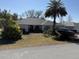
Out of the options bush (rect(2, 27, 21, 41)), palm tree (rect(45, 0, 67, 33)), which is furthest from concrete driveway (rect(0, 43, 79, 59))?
palm tree (rect(45, 0, 67, 33))

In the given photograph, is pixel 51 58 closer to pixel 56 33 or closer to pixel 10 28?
pixel 10 28

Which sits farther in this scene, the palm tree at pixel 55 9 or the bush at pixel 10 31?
the palm tree at pixel 55 9

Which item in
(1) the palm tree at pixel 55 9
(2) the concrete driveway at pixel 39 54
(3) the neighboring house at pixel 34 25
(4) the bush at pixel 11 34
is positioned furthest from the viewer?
(3) the neighboring house at pixel 34 25

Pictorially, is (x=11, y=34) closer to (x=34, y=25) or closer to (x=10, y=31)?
(x=10, y=31)

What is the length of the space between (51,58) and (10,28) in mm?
17223

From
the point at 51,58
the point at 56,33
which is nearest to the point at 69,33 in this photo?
the point at 56,33

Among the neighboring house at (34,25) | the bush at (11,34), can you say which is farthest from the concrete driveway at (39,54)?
the neighboring house at (34,25)

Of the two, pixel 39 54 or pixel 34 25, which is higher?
pixel 34 25

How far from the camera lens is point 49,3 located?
1586 inches

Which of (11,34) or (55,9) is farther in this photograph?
(55,9)

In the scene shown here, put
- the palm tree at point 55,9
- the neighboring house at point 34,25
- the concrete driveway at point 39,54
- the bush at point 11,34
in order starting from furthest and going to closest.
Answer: the neighboring house at point 34,25
the palm tree at point 55,9
the bush at point 11,34
the concrete driveway at point 39,54

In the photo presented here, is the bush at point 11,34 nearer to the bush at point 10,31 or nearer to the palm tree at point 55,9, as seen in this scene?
the bush at point 10,31

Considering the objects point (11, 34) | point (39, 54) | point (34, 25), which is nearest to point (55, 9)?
point (34, 25)

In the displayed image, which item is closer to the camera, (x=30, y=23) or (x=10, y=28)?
(x=10, y=28)
